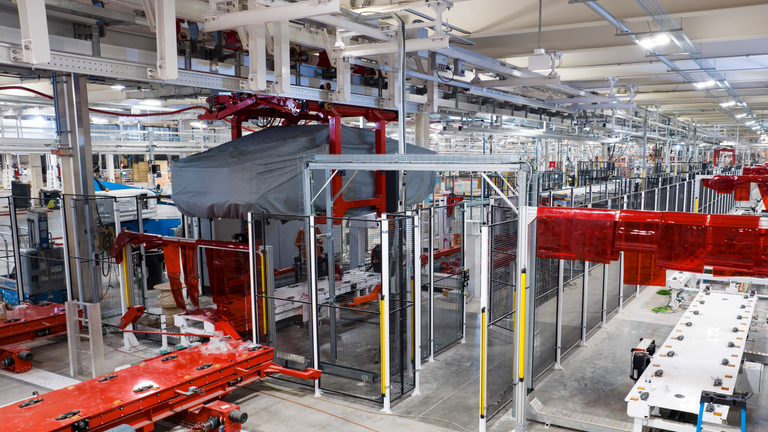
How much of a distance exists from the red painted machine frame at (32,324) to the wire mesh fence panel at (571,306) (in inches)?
324

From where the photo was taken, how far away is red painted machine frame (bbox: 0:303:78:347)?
8445 millimetres

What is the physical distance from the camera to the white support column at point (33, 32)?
15.4 ft

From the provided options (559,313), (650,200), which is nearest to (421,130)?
(650,200)

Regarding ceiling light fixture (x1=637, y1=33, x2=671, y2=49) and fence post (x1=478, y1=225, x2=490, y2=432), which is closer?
fence post (x1=478, y1=225, x2=490, y2=432)

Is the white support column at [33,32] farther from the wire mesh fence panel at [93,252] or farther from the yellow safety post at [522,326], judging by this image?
the yellow safety post at [522,326]

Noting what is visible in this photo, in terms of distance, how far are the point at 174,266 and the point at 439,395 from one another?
4.54 metres

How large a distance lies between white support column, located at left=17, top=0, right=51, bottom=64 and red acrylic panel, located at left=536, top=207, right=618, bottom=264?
4973mm

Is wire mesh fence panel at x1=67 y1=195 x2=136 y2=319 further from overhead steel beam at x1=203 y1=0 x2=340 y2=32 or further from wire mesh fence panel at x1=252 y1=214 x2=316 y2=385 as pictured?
overhead steel beam at x1=203 y1=0 x2=340 y2=32

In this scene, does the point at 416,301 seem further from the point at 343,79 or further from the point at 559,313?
the point at 343,79

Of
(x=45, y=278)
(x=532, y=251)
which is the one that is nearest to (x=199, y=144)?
(x=45, y=278)

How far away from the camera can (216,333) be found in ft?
25.8

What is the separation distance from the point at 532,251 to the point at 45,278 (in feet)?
30.4

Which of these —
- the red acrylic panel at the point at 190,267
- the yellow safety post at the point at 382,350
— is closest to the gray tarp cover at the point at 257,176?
the red acrylic panel at the point at 190,267

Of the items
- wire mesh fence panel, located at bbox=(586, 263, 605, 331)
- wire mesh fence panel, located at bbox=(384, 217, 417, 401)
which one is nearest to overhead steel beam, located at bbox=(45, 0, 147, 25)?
wire mesh fence panel, located at bbox=(384, 217, 417, 401)
